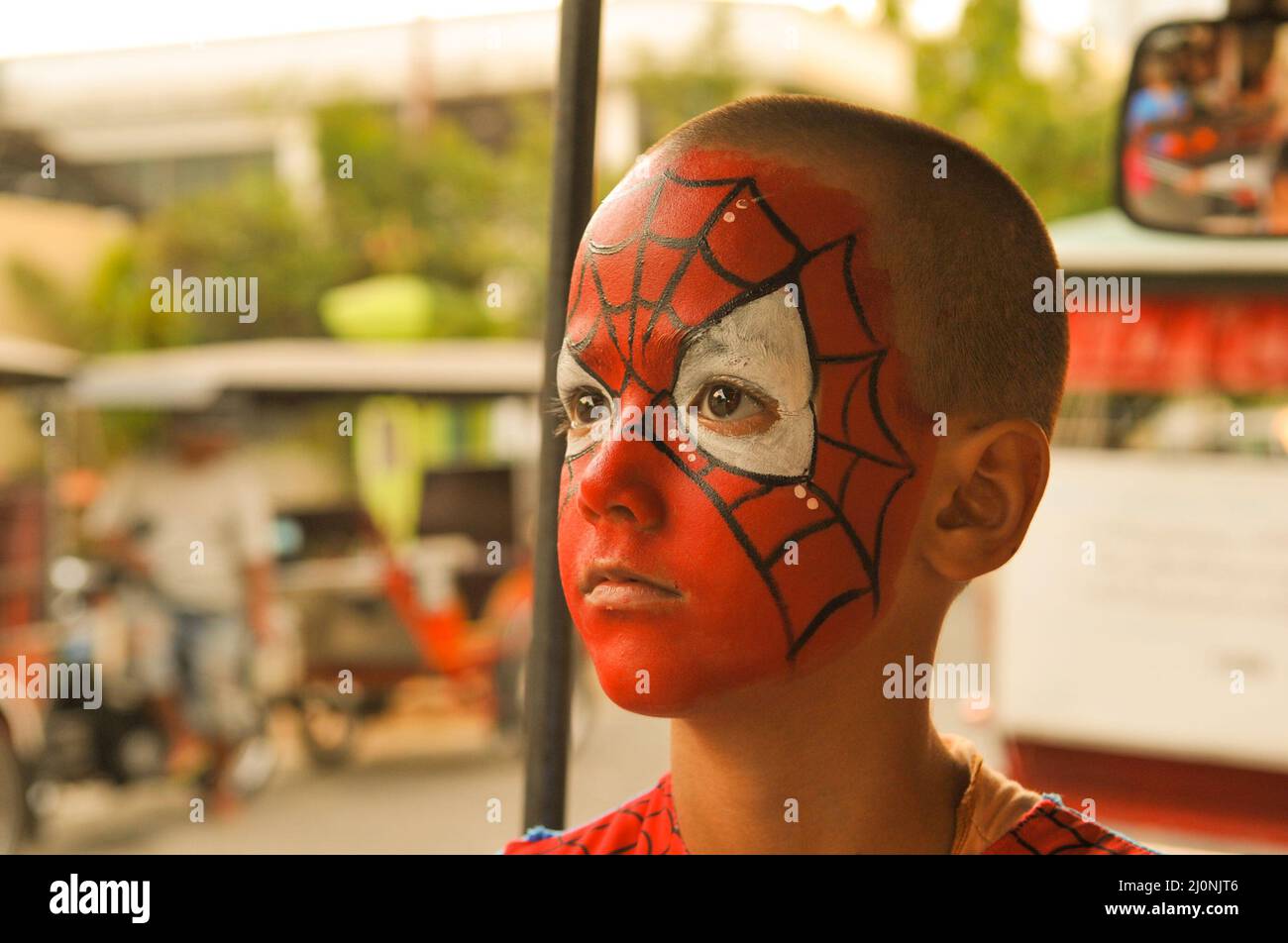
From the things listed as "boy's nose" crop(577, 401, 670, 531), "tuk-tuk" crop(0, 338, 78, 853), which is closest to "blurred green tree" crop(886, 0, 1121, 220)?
"tuk-tuk" crop(0, 338, 78, 853)

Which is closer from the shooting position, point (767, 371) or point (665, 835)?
point (767, 371)

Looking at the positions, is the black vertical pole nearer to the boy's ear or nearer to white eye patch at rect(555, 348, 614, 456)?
white eye patch at rect(555, 348, 614, 456)

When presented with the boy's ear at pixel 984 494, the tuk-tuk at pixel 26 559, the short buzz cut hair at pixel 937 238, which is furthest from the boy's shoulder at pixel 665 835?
the tuk-tuk at pixel 26 559

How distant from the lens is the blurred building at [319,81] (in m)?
16.9

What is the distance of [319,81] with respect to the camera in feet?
64.4

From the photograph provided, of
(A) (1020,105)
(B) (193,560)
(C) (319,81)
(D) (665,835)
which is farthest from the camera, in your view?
(C) (319,81)

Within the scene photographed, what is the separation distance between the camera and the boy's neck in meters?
1.22

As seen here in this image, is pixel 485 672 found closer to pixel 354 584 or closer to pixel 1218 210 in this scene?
pixel 354 584

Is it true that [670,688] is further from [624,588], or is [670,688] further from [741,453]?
[741,453]

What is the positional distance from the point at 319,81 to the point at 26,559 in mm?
12832

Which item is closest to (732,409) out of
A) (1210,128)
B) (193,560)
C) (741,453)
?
(741,453)

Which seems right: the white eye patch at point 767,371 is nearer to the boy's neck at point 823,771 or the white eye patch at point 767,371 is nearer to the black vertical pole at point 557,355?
the boy's neck at point 823,771
